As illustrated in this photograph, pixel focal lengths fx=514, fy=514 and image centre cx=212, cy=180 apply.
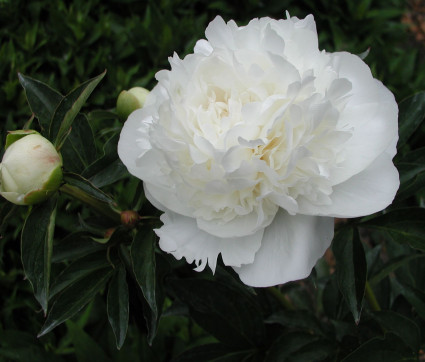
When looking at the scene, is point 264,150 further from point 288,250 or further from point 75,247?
point 75,247

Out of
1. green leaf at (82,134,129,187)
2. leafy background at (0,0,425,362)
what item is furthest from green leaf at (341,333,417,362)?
green leaf at (82,134,129,187)

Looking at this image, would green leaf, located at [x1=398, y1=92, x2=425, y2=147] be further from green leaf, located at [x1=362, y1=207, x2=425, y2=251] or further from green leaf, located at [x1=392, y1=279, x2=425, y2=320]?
green leaf, located at [x1=392, y1=279, x2=425, y2=320]

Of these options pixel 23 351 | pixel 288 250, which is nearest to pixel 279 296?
pixel 288 250

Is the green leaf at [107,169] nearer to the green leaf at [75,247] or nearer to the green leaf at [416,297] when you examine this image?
the green leaf at [75,247]

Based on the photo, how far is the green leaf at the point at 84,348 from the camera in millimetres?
1104

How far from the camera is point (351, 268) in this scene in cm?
67

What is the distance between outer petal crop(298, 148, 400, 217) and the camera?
545 mm

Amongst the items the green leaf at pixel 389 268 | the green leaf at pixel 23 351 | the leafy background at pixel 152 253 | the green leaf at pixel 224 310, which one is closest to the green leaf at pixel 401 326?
the leafy background at pixel 152 253

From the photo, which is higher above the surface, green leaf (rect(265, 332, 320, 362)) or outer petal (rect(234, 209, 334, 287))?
outer petal (rect(234, 209, 334, 287))

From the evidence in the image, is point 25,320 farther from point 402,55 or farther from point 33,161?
point 402,55

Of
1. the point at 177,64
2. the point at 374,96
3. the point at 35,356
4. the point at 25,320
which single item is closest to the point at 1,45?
the point at 25,320

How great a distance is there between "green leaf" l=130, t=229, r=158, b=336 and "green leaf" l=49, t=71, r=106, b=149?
0.17m

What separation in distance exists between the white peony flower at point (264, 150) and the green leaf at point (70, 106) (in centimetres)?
10

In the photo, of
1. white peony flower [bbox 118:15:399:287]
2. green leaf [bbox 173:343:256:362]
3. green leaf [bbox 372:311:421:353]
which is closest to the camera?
white peony flower [bbox 118:15:399:287]
